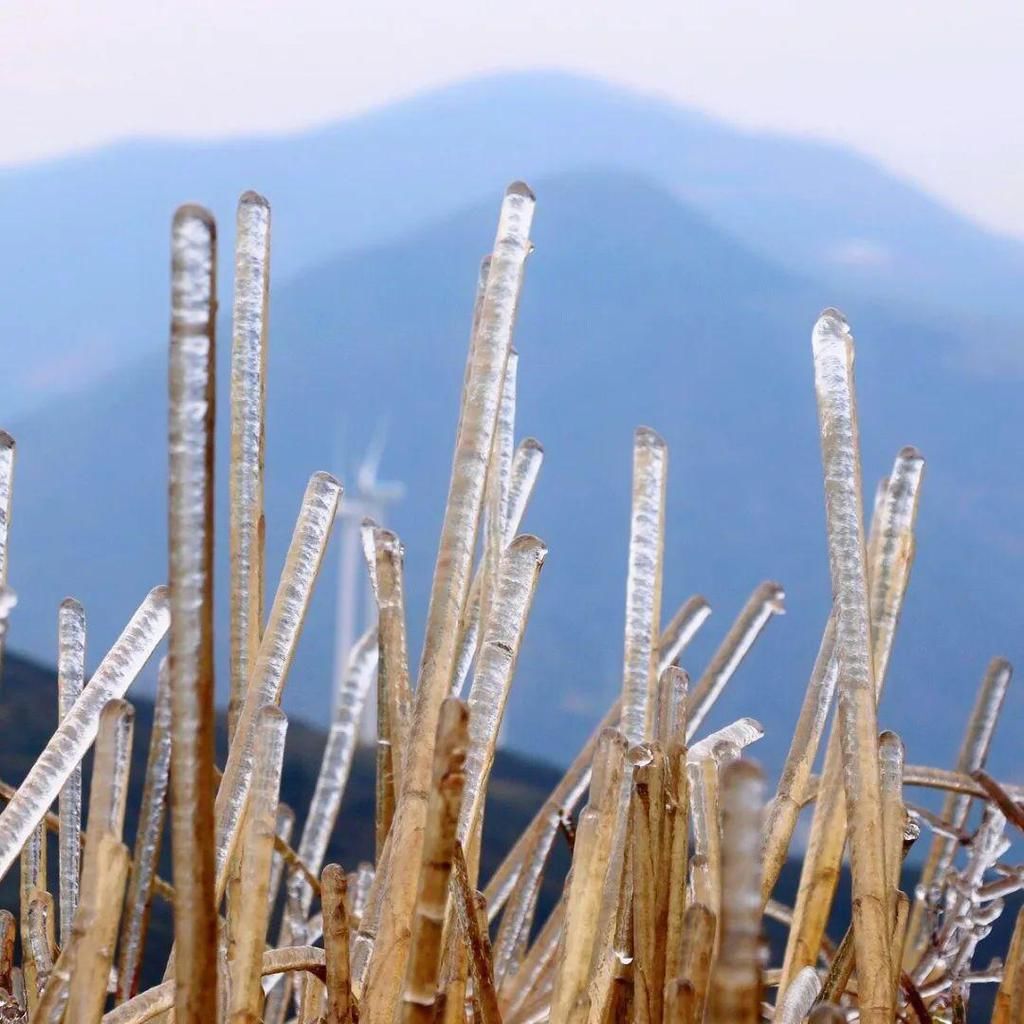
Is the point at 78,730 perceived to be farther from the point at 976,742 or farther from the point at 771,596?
the point at 976,742

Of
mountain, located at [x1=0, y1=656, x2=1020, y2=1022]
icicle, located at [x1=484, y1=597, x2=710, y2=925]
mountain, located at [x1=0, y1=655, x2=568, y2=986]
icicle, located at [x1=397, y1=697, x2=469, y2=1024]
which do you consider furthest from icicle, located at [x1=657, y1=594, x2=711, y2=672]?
mountain, located at [x1=0, y1=655, x2=568, y2=986]

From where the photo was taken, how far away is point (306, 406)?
5.30 metres

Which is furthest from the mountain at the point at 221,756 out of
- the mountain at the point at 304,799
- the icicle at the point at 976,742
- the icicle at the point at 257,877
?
the icicle at the point at 257,877

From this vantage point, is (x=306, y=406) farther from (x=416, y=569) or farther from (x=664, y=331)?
(x=664, y=331)

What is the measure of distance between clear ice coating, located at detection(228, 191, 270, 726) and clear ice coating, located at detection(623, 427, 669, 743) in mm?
80

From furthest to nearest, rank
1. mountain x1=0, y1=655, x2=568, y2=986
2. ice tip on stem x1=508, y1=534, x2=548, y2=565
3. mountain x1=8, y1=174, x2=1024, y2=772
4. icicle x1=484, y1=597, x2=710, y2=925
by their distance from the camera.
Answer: mountain x1=8, y1=174, x2=1024, y2=772
mountain x1=0, y1=655, x2=568, y2=986
icicle x1=484, y1=597, x2=710, y2=925
ice tip on stem x1=508, y1=534, x2=548, y2=565

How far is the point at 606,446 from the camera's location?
5129 mm

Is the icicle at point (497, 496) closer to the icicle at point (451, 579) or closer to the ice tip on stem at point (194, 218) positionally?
the icicle at point (451, 579)

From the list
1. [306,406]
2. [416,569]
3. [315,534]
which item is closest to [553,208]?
[306,406]

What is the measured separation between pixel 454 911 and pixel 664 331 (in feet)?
17.7

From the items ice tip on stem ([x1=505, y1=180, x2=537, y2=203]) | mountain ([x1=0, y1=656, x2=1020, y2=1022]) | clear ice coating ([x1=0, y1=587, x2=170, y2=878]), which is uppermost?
ice tip on stem ([x1=505, y1=180, x2=537, y2=203])

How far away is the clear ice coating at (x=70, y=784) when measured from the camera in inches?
10.9

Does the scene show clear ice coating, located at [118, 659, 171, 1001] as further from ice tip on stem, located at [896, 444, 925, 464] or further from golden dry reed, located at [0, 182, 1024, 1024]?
ice tip on stem, located at [896, 444, 925, 464]

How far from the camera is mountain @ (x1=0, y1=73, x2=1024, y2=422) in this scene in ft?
16.9
